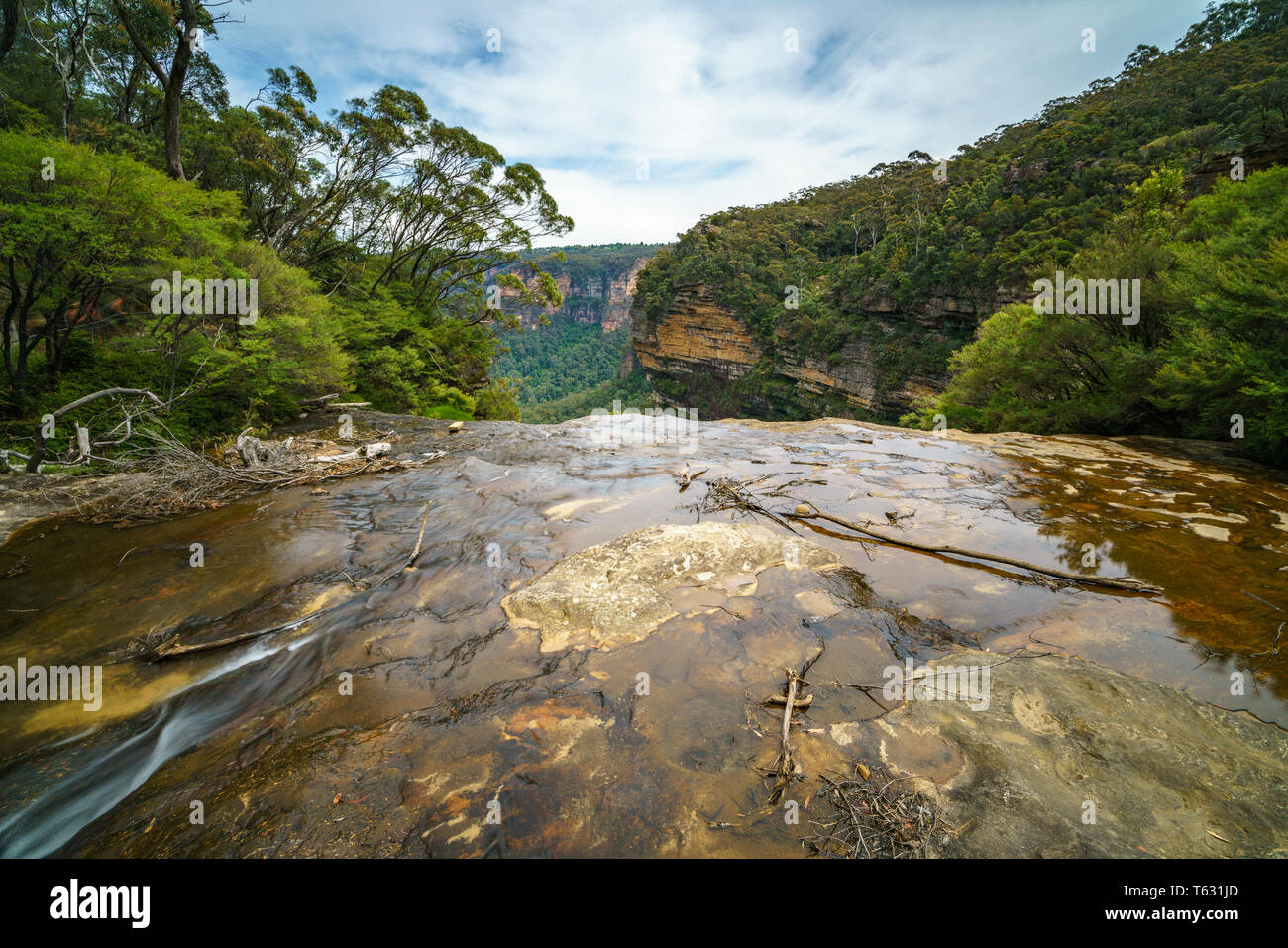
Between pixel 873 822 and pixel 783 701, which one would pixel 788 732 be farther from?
pixel 873 822

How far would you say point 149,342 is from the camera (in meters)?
9.40

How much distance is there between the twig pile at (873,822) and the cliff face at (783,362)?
39277 millimetres

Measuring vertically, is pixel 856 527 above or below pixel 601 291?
below

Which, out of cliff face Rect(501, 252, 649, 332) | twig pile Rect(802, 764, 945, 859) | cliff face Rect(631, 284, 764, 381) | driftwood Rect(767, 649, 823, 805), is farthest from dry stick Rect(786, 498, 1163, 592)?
cliff face Rect(501, 252, 649, 332)

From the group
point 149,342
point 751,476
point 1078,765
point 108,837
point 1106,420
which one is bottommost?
point 108,837

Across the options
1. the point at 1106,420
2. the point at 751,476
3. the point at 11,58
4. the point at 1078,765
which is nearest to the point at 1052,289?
the point at 1106,420

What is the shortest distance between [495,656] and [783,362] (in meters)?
52.0

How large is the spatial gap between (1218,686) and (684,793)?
402 cm

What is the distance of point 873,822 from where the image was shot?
234 cm

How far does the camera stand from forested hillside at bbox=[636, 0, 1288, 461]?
9922 millimetres

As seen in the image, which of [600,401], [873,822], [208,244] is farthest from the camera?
[600,401]

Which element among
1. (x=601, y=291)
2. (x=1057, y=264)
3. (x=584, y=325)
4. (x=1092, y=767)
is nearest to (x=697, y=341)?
(x=1057, y=264)

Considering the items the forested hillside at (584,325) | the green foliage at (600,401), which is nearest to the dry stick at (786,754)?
the green foliage at (600,401)
